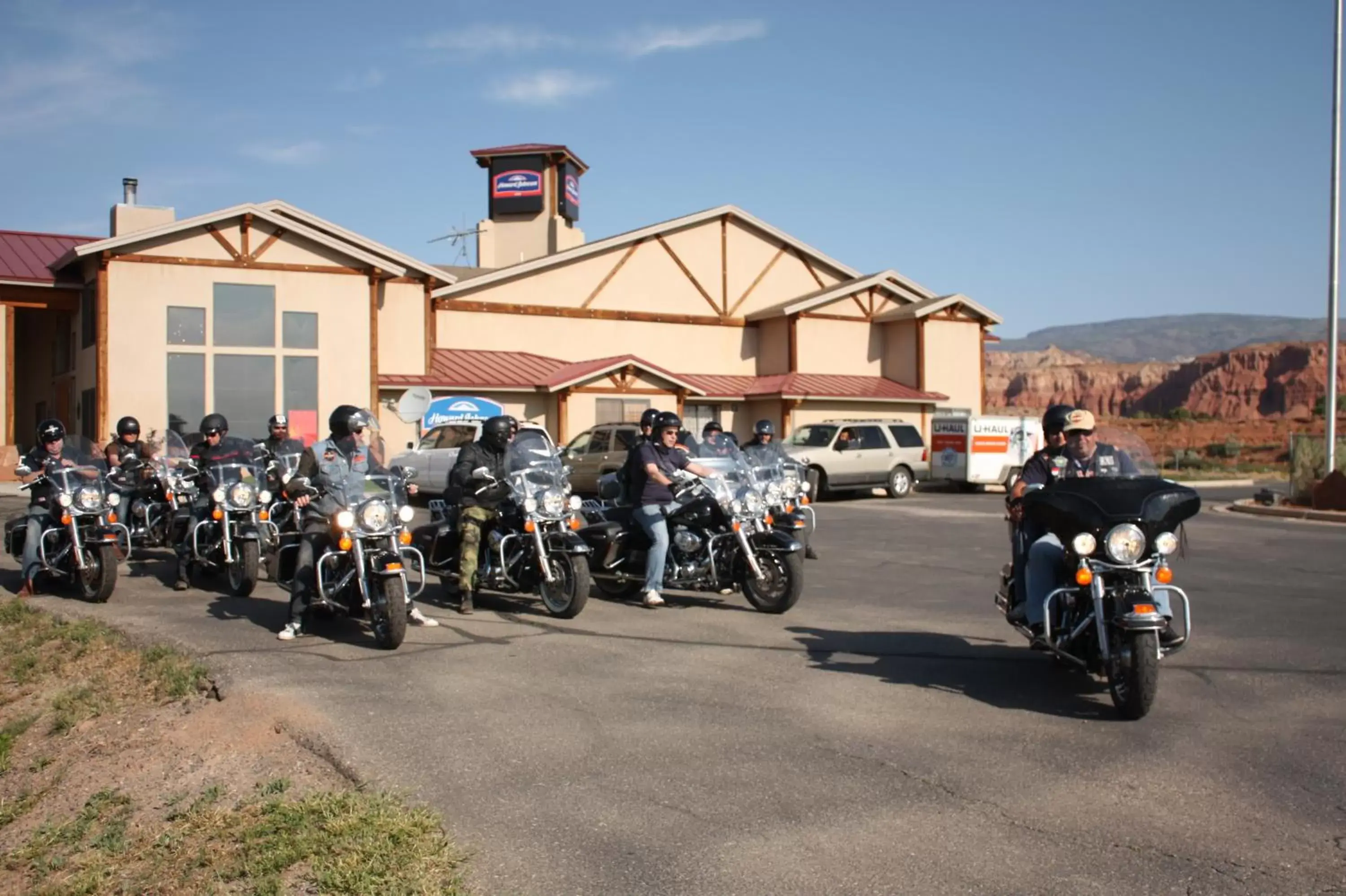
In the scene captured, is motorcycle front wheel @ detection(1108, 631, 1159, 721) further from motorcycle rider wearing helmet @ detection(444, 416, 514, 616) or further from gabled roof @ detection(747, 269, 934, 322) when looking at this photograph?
gabled roof @ detection(747, 269, 934, 322)

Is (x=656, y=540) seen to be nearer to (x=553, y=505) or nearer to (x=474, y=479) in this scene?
(x=553, y=505)

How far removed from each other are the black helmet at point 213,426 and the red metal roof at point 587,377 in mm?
16502

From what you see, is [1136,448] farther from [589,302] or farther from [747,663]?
[589,302]

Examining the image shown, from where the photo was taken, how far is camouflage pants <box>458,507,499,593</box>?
34.5 ft

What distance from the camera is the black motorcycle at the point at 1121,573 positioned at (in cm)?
650

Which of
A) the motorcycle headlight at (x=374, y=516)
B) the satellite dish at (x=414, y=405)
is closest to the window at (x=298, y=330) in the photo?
the satellite dish at (x=414, y=405)

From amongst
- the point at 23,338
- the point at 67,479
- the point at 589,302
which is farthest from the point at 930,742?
the point at 23,338

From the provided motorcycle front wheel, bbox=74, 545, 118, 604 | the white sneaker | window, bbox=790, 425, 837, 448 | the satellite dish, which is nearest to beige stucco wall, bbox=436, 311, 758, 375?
window, bbox=790, 425, 837, 448

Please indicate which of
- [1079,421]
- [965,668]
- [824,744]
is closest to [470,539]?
[965,668]

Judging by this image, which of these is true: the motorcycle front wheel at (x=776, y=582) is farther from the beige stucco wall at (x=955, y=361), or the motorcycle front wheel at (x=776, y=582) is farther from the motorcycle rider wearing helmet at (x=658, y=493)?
the beige stucco wall at (x=955, y=361)

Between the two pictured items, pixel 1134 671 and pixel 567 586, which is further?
pixel 567 586

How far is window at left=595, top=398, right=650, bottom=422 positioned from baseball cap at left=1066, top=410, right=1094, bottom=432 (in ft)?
76.8

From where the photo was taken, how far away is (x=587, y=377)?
99.1 ft

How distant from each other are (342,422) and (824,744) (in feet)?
15.8
